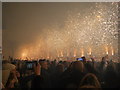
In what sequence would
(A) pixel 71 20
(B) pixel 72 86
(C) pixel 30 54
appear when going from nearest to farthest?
(B) pixel 72 86, (A) pixel 71 20, (C) pixel 30 54

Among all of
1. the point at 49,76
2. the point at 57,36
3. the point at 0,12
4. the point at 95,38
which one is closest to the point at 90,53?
the point at 95,38

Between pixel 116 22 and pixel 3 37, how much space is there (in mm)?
9414

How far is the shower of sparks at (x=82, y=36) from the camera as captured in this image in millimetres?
20408

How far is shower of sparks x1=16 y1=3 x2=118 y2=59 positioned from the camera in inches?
803

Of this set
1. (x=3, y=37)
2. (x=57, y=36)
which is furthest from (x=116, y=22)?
(x=3, y=37)

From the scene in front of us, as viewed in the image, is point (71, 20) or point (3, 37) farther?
point (71, 20)

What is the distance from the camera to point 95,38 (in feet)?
73.2

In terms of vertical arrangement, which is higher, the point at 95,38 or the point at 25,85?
the point at 95,38

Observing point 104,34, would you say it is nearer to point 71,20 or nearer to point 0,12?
point 71,20

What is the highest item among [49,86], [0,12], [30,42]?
[0,12]

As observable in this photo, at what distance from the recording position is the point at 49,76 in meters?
4.48

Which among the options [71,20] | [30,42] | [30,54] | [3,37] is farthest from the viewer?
[30,54]

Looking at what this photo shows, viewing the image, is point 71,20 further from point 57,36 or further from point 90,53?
point 90,53

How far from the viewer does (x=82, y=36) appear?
22266 mm
